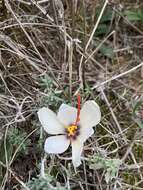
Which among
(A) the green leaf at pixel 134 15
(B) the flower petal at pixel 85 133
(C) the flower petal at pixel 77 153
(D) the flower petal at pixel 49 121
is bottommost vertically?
(C) the flower petal at pixel 77 153

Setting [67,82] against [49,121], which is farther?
[67,82]

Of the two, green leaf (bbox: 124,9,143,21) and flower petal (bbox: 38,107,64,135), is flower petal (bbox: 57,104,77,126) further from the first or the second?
green leaf (bbox: 124,9,143,21)

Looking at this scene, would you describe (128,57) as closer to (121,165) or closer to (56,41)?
(56,41)

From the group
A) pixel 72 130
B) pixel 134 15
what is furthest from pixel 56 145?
pixel 134 15

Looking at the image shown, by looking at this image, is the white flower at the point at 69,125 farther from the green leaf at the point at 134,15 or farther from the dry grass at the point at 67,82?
the green leaf at the point at 134,15

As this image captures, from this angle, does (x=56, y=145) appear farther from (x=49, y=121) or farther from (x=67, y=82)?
(x=67, y=82)

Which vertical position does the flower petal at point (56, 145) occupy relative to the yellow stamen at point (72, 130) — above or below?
below

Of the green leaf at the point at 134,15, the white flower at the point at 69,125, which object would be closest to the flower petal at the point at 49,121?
the white flower at the point at 69,125
